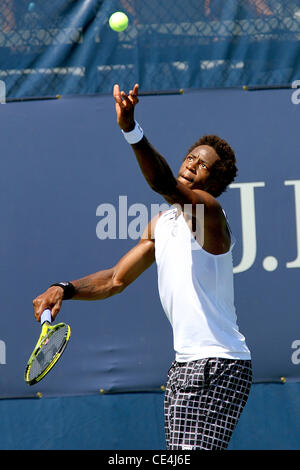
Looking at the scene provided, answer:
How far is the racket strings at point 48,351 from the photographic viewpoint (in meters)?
2.70

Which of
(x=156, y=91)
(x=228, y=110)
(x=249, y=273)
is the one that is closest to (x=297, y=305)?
(x=249, y=273)

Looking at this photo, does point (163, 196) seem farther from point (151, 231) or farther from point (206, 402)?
point (206, 402)

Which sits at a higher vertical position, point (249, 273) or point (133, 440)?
point (249, 273)

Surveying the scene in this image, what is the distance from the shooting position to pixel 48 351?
9.03ft

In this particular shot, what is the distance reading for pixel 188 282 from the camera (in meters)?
2.74

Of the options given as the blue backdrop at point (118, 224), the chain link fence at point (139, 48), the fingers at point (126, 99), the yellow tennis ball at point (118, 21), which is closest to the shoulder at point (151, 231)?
the blue backdrop at point (118, 224)

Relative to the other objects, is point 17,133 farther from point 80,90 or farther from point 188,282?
point 188,282

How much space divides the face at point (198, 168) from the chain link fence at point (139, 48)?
101 cm

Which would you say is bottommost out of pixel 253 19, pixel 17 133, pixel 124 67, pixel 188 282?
pixel 188 282

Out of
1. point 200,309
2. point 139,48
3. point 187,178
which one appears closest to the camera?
point 200,309

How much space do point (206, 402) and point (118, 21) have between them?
2.11m

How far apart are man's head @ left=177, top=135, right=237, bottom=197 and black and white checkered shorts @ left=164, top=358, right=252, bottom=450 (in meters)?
0.68

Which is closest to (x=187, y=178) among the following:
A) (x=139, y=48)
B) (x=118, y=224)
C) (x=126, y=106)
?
(x=126, y=106)

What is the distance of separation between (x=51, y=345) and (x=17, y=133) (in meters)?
1.45
